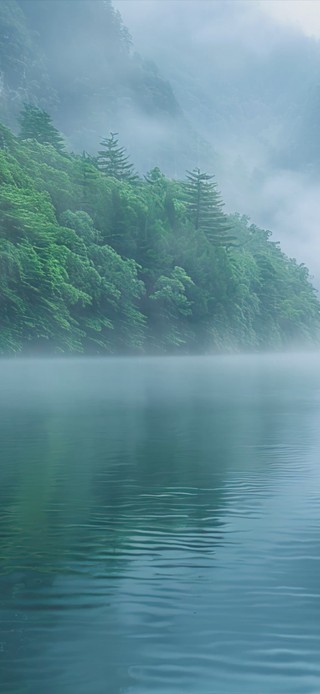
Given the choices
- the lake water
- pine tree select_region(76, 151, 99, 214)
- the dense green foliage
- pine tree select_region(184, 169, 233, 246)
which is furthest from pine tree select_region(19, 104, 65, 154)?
the lake water

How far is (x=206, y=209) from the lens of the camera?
391 ft

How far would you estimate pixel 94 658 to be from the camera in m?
7.64

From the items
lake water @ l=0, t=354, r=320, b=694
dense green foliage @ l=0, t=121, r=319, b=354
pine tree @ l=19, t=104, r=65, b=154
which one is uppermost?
pine tree @ l=19, t=104, r=65, b=154

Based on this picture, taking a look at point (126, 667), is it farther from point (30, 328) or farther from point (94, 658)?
point (30, 328)

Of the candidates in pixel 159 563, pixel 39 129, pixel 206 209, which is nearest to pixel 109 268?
pixel 39 129

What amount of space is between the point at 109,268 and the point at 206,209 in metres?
36.7

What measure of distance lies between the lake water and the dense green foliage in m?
41.7

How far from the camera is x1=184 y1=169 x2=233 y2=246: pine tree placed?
118 m

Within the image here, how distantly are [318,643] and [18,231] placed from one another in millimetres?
59222

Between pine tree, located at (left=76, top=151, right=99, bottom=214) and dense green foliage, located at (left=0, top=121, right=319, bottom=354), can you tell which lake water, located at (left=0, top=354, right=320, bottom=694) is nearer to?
dense green foliage, located at (left=0, top=121, right=319, bottom=354)

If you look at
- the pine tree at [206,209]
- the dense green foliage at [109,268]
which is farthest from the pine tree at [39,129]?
the pine tree at [206,209]

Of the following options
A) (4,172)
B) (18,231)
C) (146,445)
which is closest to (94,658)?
(146,445)

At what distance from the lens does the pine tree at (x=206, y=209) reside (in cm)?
11772

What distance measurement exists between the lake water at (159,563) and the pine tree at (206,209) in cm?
9407
